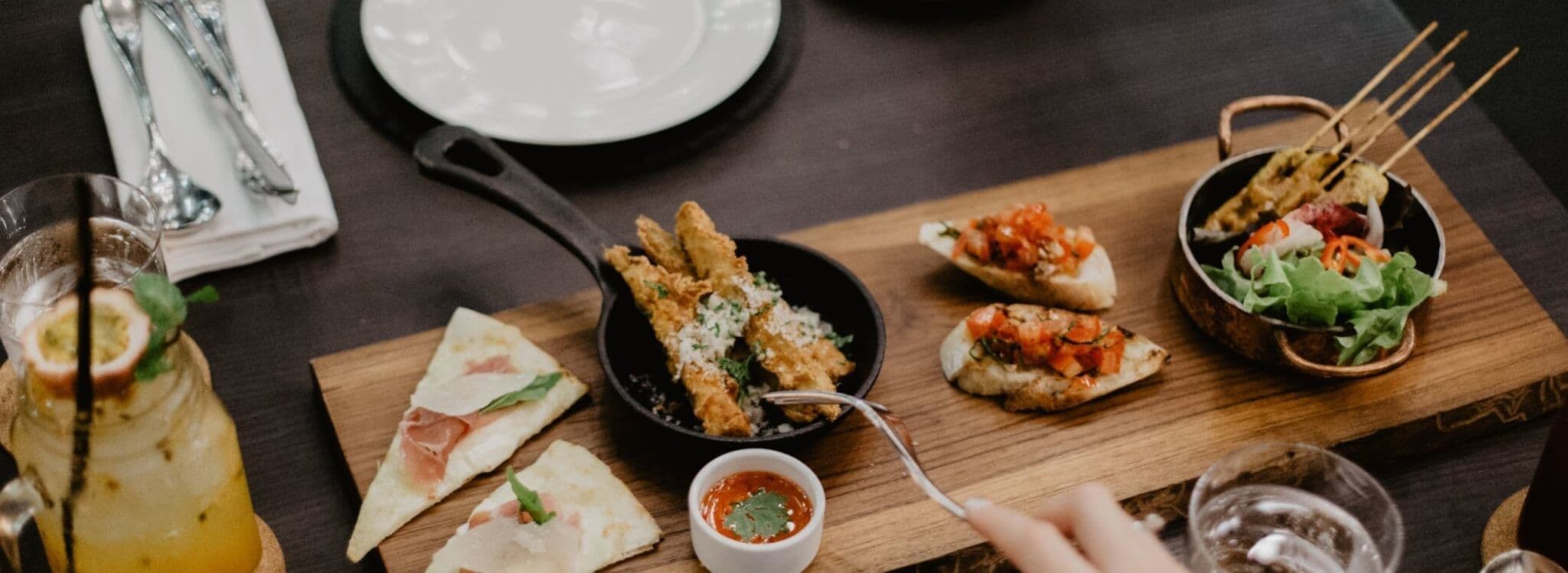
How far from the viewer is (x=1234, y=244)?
2.34 meters

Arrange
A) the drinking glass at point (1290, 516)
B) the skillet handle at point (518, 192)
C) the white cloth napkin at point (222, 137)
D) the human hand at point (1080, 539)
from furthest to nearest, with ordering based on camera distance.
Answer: the white cloth napkin at point (222, 137) < the skillet handle at point (518, 192) < the drinking glass at point (1290, 516) < the human hand at point (1080, 539)

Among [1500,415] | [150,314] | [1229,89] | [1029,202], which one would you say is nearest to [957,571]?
[1029,202]

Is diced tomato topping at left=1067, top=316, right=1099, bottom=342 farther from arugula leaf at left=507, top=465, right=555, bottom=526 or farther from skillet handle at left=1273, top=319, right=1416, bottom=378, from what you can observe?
arugula leaf at left=507, top=465, right=555, bottom=526

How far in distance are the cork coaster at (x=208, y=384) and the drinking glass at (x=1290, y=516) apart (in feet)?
4.18

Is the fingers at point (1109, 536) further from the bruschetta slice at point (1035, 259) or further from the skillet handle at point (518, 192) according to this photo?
the skillet handle at point (518, 192)

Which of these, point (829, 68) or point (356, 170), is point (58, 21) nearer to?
point (356, 170)

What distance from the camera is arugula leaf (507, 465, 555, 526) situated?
75.5 inches

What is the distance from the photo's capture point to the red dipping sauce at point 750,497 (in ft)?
6.33

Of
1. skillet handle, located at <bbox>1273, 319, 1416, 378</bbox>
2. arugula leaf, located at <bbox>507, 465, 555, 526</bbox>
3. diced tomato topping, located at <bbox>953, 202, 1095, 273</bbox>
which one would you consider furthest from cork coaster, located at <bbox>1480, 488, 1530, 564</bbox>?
arugula leaf, located at <bbox>507, 465, 555, 526</bbox>

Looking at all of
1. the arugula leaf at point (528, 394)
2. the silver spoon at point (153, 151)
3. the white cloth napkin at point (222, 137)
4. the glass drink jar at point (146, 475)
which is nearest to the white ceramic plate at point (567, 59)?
the white cloth napkin at point (222, 137)

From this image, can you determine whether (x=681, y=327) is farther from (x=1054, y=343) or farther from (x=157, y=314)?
(x=157, y=314)

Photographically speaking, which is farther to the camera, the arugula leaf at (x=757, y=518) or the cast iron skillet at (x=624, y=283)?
the cast iron skillet at (x=624, y=283)

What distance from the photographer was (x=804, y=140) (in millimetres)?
2695

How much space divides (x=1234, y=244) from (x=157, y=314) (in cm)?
174
